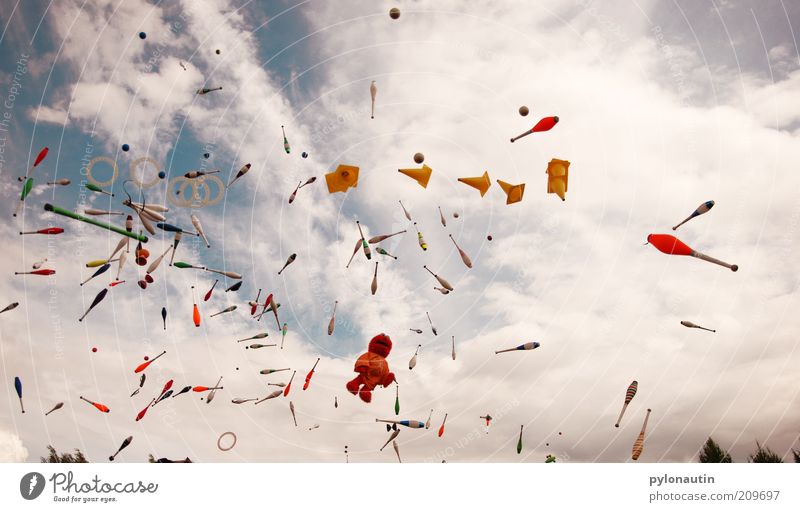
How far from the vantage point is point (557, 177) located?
22.7 m

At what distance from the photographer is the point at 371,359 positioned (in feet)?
75.4

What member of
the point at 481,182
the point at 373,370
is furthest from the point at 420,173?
the point at 373,370

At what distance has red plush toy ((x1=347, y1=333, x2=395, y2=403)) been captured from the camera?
901 inches

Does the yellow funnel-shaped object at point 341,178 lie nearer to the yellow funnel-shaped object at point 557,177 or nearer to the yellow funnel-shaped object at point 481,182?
the yellow funnel-shaped object at point 481,182

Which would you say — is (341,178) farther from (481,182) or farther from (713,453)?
(713,453)

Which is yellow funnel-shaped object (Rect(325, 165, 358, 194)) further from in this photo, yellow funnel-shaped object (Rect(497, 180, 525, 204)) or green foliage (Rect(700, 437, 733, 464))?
green foliage (Rect(700, 437, 733, 464))

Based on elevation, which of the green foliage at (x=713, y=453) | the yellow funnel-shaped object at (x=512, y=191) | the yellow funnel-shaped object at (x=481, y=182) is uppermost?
the yellow funnel-shaped object at (x=481, y=182)

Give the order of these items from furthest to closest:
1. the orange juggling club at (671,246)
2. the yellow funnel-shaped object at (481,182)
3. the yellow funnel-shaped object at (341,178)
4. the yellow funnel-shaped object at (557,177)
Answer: the yellow funnel-shaped object at (481,182)
the yellow funnel-shaped object at (341,178)
the yellow funnel-shaped object at (557,177)
the orange juggling club at (671,246)

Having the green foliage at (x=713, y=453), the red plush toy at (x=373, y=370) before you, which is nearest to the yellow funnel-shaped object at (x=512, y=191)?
the red plush toy at (x=373, y=370)

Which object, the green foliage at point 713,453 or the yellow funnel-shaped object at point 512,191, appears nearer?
the yellow funnel-shaped object at point 512,191

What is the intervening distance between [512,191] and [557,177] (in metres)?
2.19

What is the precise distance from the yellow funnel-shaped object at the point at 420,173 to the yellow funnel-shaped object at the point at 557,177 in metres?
5.62

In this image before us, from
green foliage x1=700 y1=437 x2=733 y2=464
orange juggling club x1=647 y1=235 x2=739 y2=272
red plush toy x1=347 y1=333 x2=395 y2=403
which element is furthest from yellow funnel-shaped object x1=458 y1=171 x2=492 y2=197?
green foliage x1=700 y1=437 x2=733 y2=464

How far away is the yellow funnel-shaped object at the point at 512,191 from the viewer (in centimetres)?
2362
